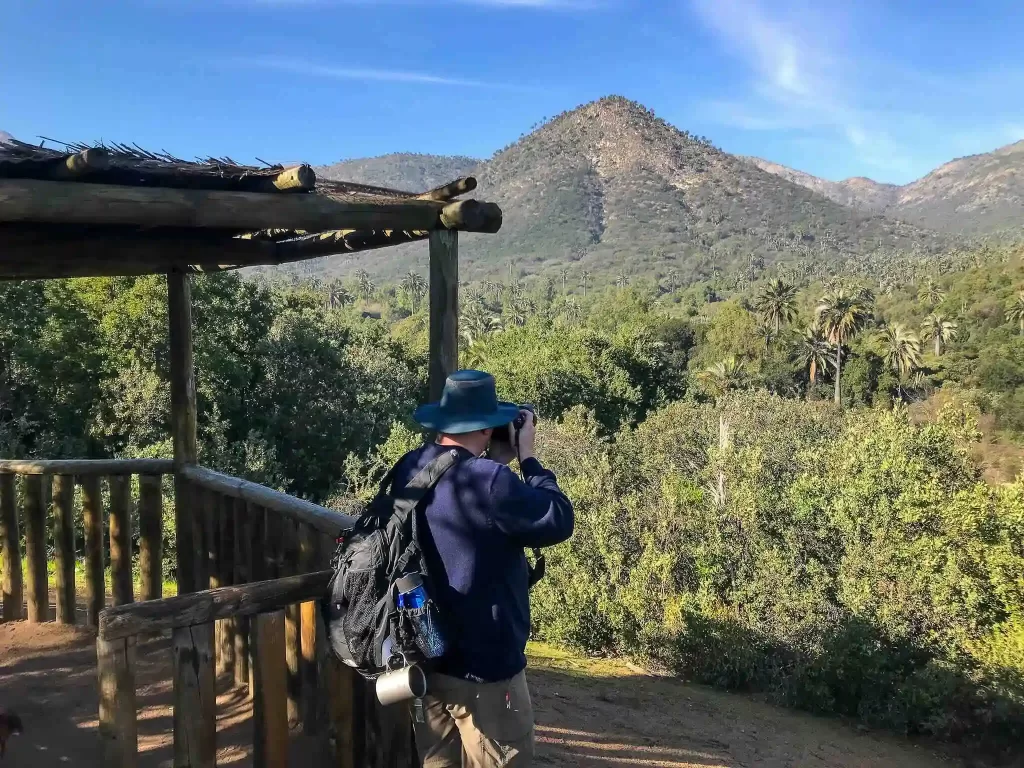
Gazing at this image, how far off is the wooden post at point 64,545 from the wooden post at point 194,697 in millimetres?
2605

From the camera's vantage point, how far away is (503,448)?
7.71ft

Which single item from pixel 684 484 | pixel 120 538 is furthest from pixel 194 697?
pixel 684 484

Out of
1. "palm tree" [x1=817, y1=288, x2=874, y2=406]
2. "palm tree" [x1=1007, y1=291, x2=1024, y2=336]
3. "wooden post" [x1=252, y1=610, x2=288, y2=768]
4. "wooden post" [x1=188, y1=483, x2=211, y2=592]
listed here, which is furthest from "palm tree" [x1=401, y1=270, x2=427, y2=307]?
"wooden post" [x1=252, y1=610, x2=288, y2=768]

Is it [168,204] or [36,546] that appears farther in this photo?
[36,546]

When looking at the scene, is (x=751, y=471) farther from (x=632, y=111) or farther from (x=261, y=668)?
(x=632, y=111)

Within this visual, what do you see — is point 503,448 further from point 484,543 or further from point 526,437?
point 484,543

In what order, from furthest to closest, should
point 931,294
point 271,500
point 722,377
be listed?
point 931,294, point 722,377, point 271,500

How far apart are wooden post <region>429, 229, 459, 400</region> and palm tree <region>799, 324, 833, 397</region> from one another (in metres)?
39.3

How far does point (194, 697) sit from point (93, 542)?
258cm

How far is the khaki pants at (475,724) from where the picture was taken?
2240 millimetres

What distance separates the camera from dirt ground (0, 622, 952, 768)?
133 inches

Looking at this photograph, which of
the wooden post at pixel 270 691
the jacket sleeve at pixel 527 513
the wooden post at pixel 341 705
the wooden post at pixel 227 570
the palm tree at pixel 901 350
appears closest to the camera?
the jacket sleeve at pixel 527 513

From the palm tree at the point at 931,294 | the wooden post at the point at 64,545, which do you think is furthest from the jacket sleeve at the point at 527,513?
the palm tree at the point at 931,294

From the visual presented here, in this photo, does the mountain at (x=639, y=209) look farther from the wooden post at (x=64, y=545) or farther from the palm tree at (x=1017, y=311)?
the wooden post at (x=64, y=545)
